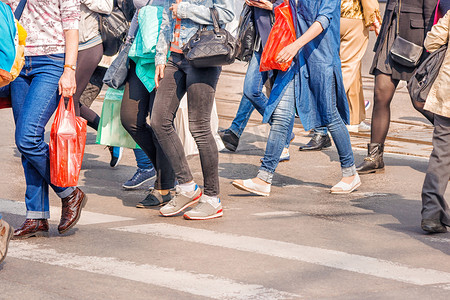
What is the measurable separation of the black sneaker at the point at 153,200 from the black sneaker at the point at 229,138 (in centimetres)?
242

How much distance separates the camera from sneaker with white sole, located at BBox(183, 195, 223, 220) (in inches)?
242

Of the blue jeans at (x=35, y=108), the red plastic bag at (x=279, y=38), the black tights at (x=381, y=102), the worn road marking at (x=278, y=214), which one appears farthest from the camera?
the black tights at (x=381, y=102)

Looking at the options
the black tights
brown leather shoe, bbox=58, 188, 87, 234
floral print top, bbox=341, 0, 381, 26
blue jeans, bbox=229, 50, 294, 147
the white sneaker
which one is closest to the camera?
brown leather shoe, bbox=58, 188, 87, 234

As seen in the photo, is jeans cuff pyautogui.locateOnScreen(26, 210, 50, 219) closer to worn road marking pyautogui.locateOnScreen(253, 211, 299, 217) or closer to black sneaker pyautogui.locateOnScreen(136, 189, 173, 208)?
black sneaker pyautogui.locateOnScreen(136, 189, 173, 208)

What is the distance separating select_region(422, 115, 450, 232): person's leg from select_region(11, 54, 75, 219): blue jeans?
248 cm

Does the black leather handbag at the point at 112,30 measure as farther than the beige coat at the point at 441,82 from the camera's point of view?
Yes

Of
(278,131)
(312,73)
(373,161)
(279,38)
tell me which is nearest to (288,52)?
(279,38)

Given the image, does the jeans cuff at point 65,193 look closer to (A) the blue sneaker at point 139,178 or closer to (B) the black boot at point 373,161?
(A) the blue sneaker at point 139,178

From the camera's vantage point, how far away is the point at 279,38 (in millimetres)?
6988

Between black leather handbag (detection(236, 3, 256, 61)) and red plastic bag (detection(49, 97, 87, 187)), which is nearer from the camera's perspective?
red plastic bag (detection(49, 97, 87, 187))

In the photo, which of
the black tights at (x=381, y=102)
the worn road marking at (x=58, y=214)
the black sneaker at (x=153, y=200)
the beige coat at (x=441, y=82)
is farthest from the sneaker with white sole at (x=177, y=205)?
the black tights at (x=381, y=102)

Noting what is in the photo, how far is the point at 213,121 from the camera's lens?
25.2ft

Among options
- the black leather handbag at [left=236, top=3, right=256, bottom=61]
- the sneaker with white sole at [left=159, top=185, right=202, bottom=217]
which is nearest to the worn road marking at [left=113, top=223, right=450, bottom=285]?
the sneaker with white sole at [left=159, top=185, right=202, bottom=217]

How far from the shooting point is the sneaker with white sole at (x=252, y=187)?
7.02 metres
